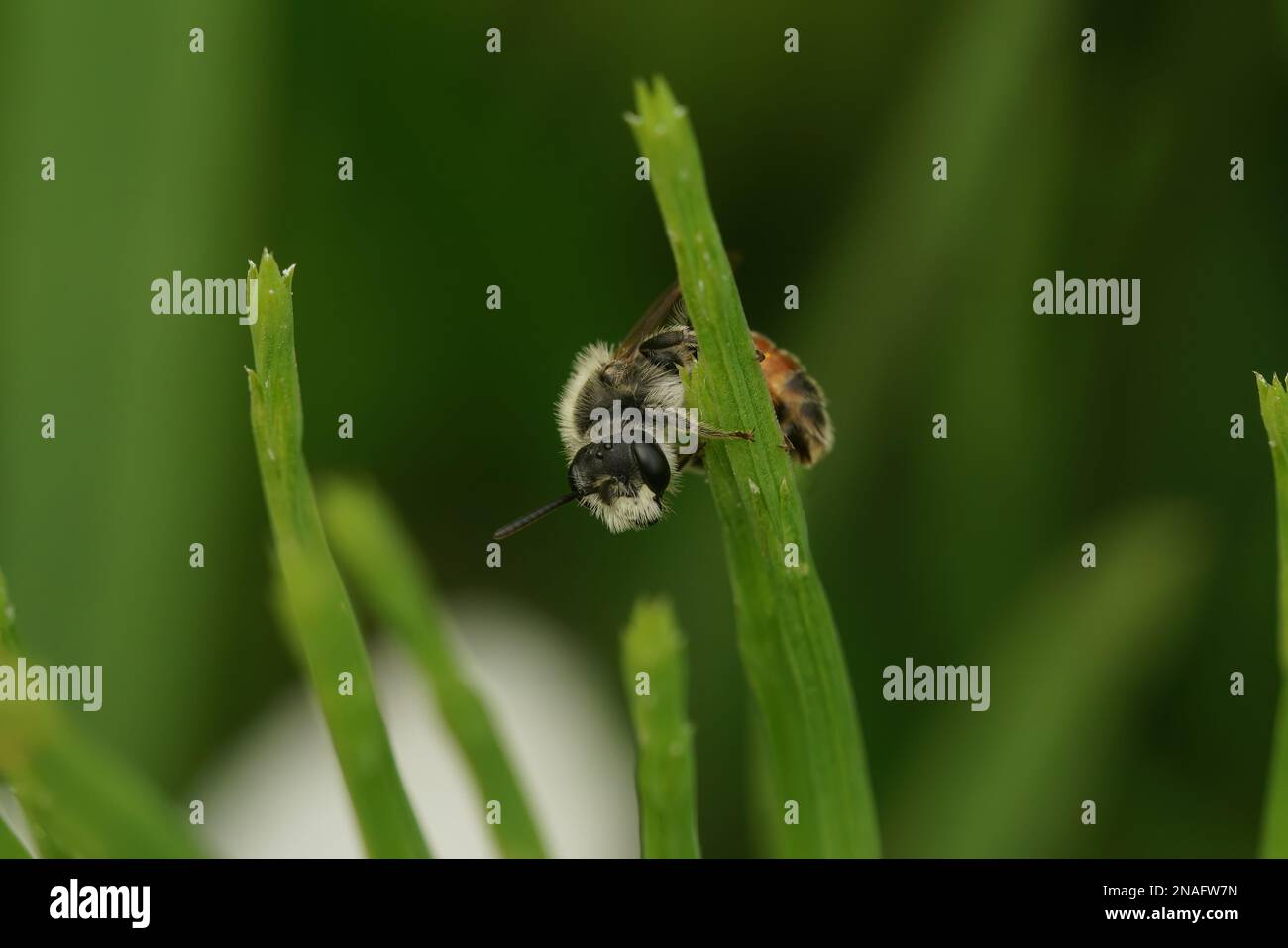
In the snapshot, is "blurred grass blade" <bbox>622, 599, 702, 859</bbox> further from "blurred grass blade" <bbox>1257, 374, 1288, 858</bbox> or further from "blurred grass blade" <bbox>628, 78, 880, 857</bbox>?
"blurred grass blade" <bbox>1257, 374, 1288, 858</bbox>

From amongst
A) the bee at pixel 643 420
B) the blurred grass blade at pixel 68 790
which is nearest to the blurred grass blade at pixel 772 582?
the bee at pixel 643 420

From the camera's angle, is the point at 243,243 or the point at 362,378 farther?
the point at 362,378

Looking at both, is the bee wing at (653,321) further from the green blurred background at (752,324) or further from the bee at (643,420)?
the green blurred background at (752,324)

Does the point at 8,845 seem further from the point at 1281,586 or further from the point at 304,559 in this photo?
the point at 1281,586

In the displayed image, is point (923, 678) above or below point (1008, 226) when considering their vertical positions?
below

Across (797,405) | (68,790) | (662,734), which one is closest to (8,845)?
(68,790)
